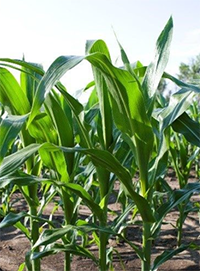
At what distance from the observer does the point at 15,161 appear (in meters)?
0.84

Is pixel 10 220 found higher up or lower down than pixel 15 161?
lower down

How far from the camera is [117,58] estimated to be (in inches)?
48.7

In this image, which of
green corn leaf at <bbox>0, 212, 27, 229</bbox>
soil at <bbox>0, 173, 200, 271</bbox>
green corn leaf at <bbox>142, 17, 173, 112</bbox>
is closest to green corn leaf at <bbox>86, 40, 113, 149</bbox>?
green corn leaf at <bbox>142, 17, 173, 112</bbox>

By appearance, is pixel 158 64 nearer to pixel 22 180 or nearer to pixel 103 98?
pixel 103 98

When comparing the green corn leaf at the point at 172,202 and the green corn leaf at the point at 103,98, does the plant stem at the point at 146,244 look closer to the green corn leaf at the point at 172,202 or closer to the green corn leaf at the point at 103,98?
the green corn leaf at the point at 172,202

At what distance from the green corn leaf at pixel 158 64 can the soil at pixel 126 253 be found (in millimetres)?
678

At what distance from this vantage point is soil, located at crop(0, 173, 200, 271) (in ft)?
5.32

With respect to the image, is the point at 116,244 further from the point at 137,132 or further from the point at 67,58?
the point at 67,58

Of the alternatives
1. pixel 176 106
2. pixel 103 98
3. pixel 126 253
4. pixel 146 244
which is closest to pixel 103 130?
pixel 103 98

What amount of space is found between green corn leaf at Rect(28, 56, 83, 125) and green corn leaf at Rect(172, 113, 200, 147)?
1.17 ft

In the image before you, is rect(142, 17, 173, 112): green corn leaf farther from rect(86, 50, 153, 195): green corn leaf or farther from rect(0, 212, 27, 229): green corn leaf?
rect(0, 212, 27, 229): green corn leaf

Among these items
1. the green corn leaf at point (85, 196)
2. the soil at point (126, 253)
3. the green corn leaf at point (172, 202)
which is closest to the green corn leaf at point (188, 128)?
the green corn leaf at point (172, 202)

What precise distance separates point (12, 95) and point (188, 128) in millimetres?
556

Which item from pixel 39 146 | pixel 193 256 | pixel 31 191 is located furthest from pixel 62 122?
pixel 193 256
